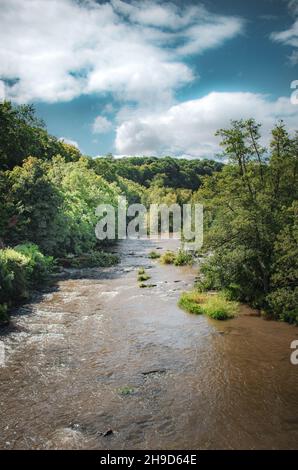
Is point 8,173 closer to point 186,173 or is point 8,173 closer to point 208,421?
point 208,421

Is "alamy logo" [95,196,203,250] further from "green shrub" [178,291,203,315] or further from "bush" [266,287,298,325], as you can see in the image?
"bush" [266,287,298,325]

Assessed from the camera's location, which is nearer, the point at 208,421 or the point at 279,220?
the point at 208,421

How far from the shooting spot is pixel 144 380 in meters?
16.6

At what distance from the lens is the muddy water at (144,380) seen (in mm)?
12805

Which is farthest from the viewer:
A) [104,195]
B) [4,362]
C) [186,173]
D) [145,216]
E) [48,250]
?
[186,173]

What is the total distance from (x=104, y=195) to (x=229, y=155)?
43.2 m

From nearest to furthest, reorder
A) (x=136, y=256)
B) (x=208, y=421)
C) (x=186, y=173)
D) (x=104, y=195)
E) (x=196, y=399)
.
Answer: (x=208, y=421)
(x=196, y=399)
(x=136, y=256)
(x=104, y=195)
(x=186, y=173)

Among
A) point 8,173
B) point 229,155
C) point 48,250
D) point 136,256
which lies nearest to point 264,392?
point 229,155

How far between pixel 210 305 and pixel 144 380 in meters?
10.3

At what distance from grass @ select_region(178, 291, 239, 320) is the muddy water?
65 centimetres

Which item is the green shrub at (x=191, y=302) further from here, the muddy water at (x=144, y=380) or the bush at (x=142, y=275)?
the bush at (x=142, y=275)

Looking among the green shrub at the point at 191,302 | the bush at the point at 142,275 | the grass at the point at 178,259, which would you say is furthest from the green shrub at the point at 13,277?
the grass at the point at 178,259

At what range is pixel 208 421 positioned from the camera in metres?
13.5

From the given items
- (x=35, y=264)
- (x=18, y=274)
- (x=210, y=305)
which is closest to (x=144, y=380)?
(x=210, y=305)
